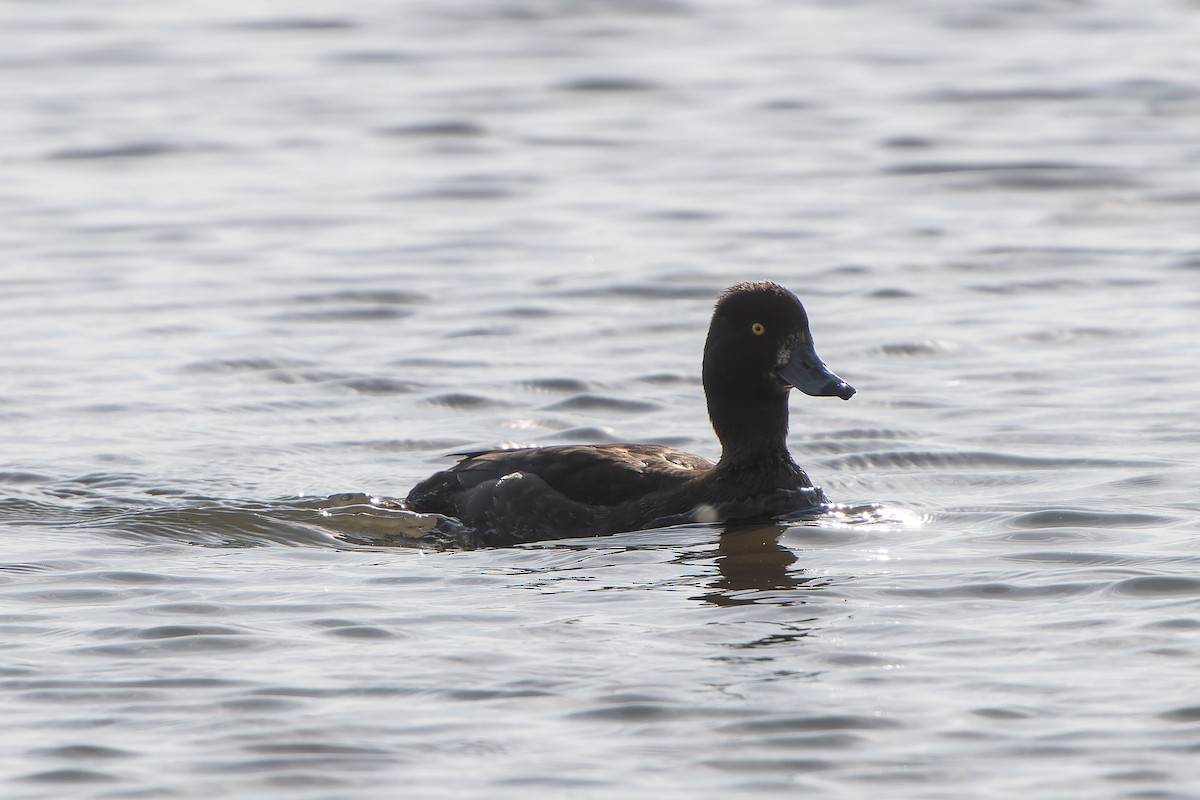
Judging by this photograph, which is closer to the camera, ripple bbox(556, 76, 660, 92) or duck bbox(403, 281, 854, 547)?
duck bbox(403, 281, 854, 547)

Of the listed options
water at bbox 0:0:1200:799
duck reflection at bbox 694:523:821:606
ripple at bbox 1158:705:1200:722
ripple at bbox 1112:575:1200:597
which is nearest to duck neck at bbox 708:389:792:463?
duck reflection at bbox 694:523:821:606

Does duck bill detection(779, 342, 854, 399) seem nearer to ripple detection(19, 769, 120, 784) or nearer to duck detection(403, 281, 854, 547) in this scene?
duck detection(403, 281, 854, 547)

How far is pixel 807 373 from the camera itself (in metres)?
10.3

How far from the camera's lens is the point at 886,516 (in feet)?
34.2

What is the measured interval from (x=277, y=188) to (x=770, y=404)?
33.4ft

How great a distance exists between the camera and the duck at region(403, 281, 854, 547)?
10086 millimetres

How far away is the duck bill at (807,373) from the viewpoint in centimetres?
1021

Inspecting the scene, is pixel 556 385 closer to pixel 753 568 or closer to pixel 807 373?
pixel 807 373

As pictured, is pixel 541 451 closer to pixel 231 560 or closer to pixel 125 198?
pixel 231 560

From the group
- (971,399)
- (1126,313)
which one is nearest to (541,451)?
(971,399)

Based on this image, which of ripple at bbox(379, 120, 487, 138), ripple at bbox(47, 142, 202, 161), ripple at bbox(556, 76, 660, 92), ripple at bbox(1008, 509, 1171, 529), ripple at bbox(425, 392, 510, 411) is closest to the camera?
ripple at bbox(1008, 509, 1171, 529)

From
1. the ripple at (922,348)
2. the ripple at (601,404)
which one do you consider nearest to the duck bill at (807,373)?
the ripple at (601,404)

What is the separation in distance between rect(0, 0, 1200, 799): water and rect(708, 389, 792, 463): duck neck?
55cm

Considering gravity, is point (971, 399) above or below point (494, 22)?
below
